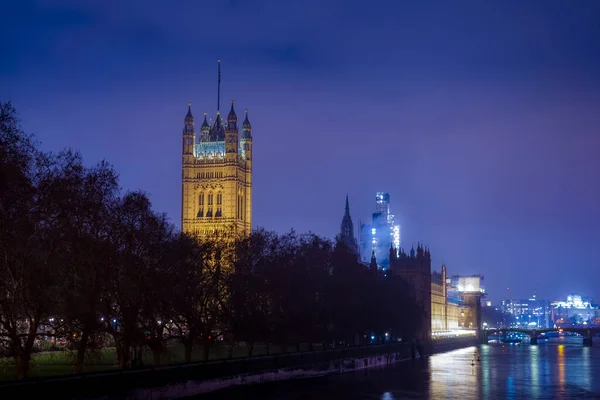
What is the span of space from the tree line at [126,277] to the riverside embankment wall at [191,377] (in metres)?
2.07

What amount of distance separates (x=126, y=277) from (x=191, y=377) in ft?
33.6

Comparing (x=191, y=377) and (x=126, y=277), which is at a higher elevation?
(x=126, y=277)

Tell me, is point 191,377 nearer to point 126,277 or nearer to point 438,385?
point 126,277

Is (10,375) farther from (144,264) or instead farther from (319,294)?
(319,294)

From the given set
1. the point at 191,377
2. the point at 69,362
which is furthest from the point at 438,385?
the point at 69,362

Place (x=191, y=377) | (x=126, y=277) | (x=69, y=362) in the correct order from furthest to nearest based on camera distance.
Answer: (x=69, y=362) → (x=191, y=377) → (x=126, y=277)

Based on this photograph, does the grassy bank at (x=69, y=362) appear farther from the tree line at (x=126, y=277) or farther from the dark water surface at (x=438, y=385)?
the dark water surface at (x=438, y=385)

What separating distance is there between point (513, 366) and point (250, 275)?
49396 millimetres

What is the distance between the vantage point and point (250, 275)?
259 ft

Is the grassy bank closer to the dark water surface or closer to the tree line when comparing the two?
the tree line

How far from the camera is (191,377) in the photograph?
59750 millimetres

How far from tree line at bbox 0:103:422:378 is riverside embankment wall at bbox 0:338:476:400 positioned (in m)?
2.07

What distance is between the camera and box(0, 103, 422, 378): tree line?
4338 centimetres

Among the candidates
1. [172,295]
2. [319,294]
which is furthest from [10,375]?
[319,294]
